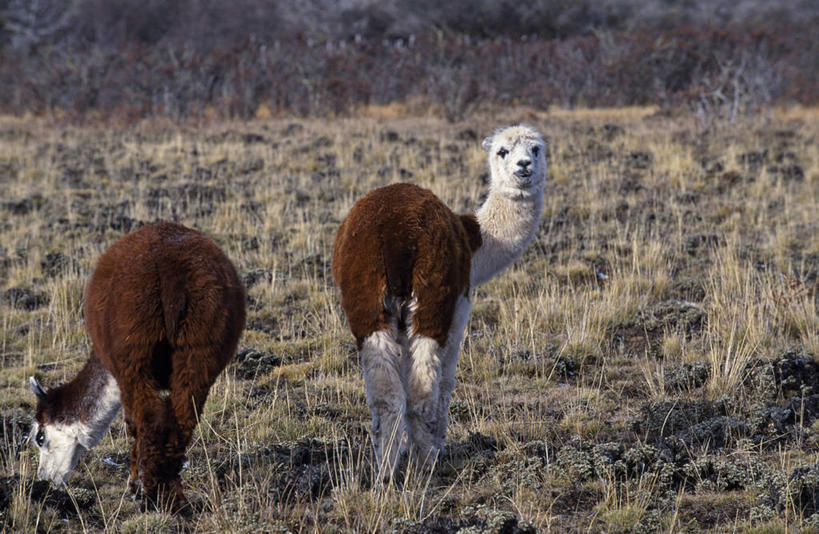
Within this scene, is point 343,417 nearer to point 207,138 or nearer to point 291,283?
point 291,283

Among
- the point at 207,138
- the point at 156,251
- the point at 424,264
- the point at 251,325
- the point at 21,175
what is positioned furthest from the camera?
the point at 207,138

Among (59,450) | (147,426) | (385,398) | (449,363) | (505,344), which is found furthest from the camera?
(505,344)

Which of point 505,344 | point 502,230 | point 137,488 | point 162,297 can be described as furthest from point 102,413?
point 505,344

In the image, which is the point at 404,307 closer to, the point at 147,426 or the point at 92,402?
the point at 147,426

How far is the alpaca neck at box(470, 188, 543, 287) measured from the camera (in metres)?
6.20

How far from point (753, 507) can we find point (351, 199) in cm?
919

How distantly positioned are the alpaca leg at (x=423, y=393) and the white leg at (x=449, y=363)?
0.78ft

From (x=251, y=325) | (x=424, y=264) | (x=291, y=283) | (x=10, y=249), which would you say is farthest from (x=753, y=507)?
(x=10, y=249)

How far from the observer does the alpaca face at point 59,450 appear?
199 inches

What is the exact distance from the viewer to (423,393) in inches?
188

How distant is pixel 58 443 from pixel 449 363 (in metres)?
2.30

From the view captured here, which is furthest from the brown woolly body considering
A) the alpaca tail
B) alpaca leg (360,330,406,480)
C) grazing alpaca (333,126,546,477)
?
the alpaca tail

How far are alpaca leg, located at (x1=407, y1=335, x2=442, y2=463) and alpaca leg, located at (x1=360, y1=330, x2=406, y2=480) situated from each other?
0.10 metres

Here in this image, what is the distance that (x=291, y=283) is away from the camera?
9.48 meters
